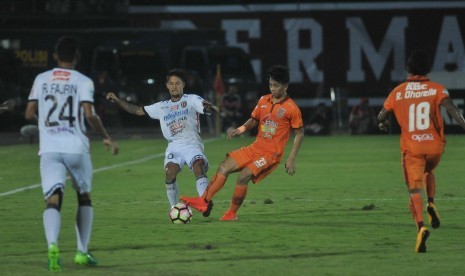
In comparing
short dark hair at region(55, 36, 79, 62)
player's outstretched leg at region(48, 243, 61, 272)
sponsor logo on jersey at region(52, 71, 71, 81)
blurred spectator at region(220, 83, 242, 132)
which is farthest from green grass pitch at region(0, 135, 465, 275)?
blurred spectator at region(220, 83, 242, 132)

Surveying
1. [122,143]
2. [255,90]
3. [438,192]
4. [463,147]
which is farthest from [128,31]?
[438,192]

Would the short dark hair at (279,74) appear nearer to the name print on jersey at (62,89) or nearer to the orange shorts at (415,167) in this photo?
the orange shorts at (415,167)

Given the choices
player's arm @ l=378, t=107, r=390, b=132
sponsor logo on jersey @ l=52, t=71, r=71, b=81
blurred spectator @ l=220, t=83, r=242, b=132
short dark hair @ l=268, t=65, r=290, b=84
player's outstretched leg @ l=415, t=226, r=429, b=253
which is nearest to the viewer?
sponsor logo on jersey @ l=52, t=71, r=71, b=81

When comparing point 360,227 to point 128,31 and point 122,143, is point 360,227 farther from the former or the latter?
point 128,31

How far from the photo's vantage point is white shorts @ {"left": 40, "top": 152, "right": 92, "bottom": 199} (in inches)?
437

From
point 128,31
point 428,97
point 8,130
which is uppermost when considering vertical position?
point 428,97

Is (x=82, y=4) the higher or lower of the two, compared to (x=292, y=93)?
higher

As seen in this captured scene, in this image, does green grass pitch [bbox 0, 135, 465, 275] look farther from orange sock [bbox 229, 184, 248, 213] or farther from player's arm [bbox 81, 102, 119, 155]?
player's arm [bbox 81, 102, 119, 155]

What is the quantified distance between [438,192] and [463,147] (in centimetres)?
1268

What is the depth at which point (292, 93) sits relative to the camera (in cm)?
4516

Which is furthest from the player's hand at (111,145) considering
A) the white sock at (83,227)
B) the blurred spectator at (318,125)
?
the blurred spectator at (318,125)

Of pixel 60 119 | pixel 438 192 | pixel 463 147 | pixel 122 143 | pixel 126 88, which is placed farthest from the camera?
pixel 126 88

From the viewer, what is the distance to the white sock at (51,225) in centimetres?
1090

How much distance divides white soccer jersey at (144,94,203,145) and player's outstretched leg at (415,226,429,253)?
4238 millimetres
